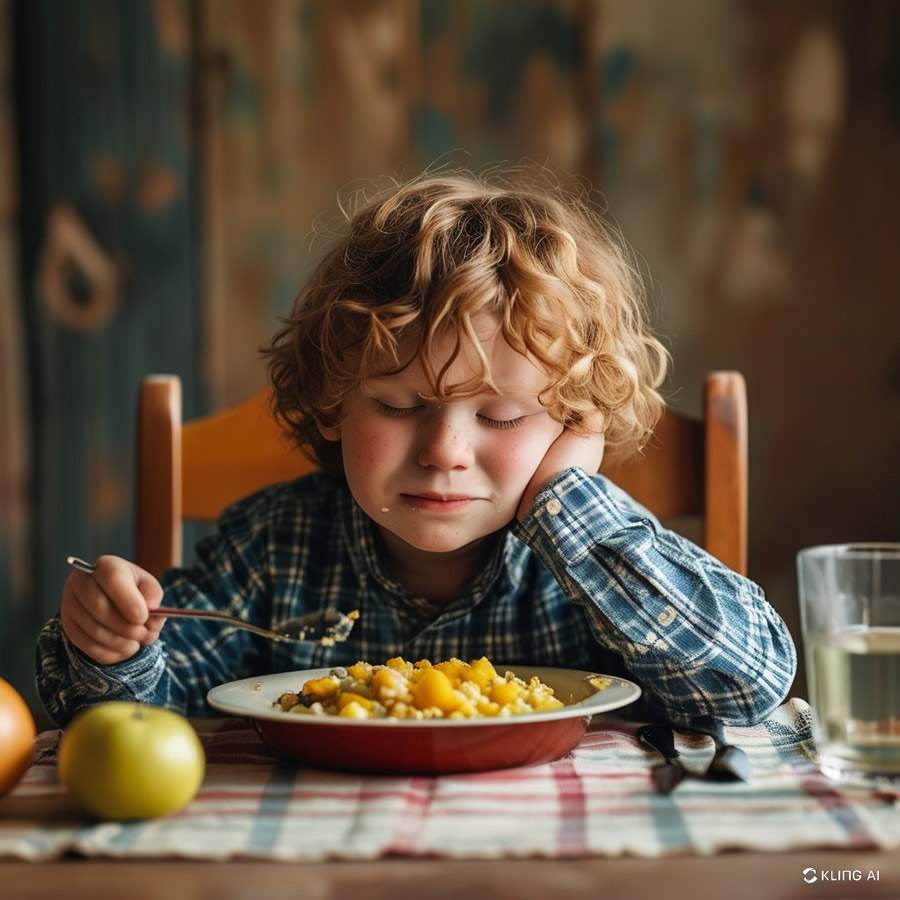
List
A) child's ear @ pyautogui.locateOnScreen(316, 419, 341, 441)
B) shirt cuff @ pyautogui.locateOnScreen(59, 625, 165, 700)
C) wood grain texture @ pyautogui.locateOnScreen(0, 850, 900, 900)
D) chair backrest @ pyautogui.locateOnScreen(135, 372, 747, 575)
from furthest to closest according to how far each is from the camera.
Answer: chair backrest @ pyautogui.locateOnScreen(135, 372, 747, 575)
child's ear @ pyautogui.locateOnScreen(316, 419, 341, 441)
shirt cuff @ pyautogui.locateOnScreen(59, 625, 165, 700)
wood grain texture @ pyautogui.locateOnScreen(0, 850, 900, 900)

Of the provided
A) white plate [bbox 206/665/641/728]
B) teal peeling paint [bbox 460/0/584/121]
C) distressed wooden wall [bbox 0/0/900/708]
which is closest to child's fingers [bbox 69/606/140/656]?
white plate [bbox 206/665/641/728]

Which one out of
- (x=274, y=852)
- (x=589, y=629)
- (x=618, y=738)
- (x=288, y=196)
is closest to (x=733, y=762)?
(x=618, y=738)

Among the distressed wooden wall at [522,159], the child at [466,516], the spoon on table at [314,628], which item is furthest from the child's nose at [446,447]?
the distressed wooden wall at [522,159]

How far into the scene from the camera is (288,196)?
215 centimetres

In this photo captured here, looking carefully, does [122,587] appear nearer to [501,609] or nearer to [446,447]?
[446,447]

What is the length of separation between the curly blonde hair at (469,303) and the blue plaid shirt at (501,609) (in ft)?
0.33

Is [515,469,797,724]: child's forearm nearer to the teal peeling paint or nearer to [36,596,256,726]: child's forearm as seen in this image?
[36,596,256,726]: child's forearm

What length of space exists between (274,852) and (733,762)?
0.30 metres

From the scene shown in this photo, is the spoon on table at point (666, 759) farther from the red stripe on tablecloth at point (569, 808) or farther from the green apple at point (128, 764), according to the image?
the green apple at point (128, 764)

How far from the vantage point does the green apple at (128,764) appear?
64 cm

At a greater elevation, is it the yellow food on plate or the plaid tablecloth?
the yellow food on plate

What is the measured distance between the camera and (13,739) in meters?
0.73

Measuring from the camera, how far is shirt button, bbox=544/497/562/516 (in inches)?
39.3

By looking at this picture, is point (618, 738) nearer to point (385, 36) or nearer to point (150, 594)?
point (150, 594)
